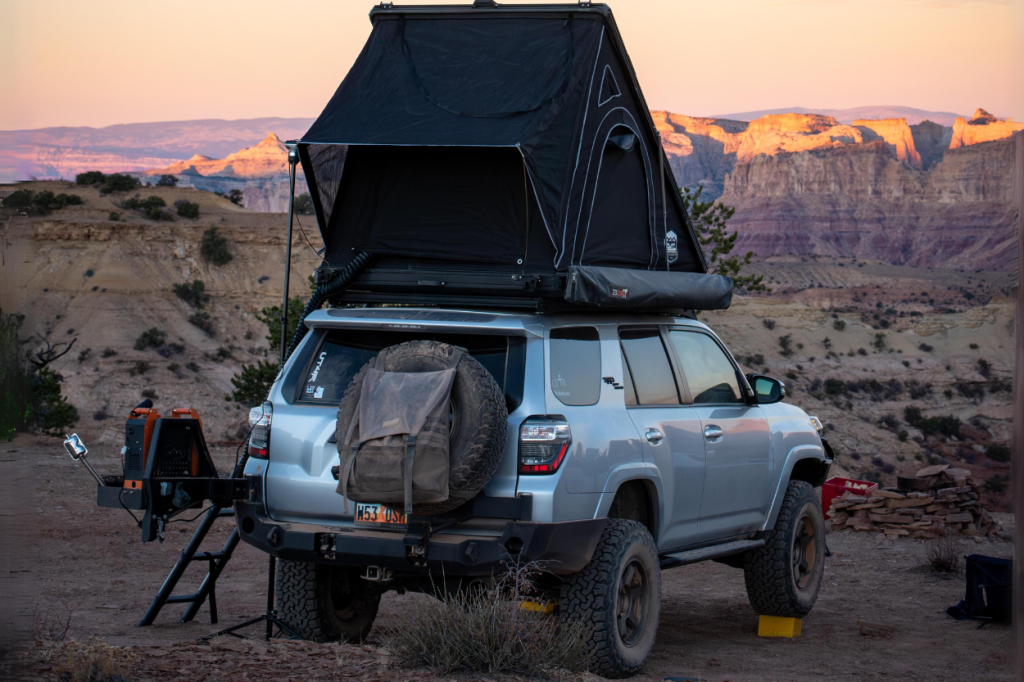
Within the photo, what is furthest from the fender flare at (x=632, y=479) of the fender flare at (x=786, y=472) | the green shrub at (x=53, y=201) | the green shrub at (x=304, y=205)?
the green shrub at (x=304, y=205)

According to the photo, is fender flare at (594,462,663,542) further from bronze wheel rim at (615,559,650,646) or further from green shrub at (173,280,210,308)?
green shrub at (173,280,210,308)

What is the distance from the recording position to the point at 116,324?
4500cm

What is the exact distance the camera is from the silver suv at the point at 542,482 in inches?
→ 214

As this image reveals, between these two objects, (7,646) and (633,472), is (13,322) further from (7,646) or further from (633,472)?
(633,472)

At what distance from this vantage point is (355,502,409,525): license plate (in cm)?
544

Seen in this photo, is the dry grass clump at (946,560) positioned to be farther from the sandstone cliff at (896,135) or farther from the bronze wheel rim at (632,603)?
the sandstone cliff at (896,135)

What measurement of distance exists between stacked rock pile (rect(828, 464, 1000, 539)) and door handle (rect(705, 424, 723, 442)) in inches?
271

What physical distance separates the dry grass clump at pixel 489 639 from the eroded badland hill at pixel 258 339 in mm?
24524

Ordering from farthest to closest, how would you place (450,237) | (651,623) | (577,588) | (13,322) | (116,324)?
(116,324)
(450,237)
(651,623)
(577,588)
(13,322)

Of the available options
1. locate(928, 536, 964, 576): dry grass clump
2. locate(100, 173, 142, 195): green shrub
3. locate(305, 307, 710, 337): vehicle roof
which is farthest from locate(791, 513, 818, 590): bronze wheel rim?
locate(100, 173, 142, 195): green shrub

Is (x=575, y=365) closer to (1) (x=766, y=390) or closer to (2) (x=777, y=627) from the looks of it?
(1) (x=766, y=390)

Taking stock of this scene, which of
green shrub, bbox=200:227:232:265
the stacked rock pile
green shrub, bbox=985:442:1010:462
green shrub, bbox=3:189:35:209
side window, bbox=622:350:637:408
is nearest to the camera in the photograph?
green shrub, bbox=3:189:35:209

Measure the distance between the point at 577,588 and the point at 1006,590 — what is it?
4.26m

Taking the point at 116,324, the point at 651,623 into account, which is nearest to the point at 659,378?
the point at 651,623
